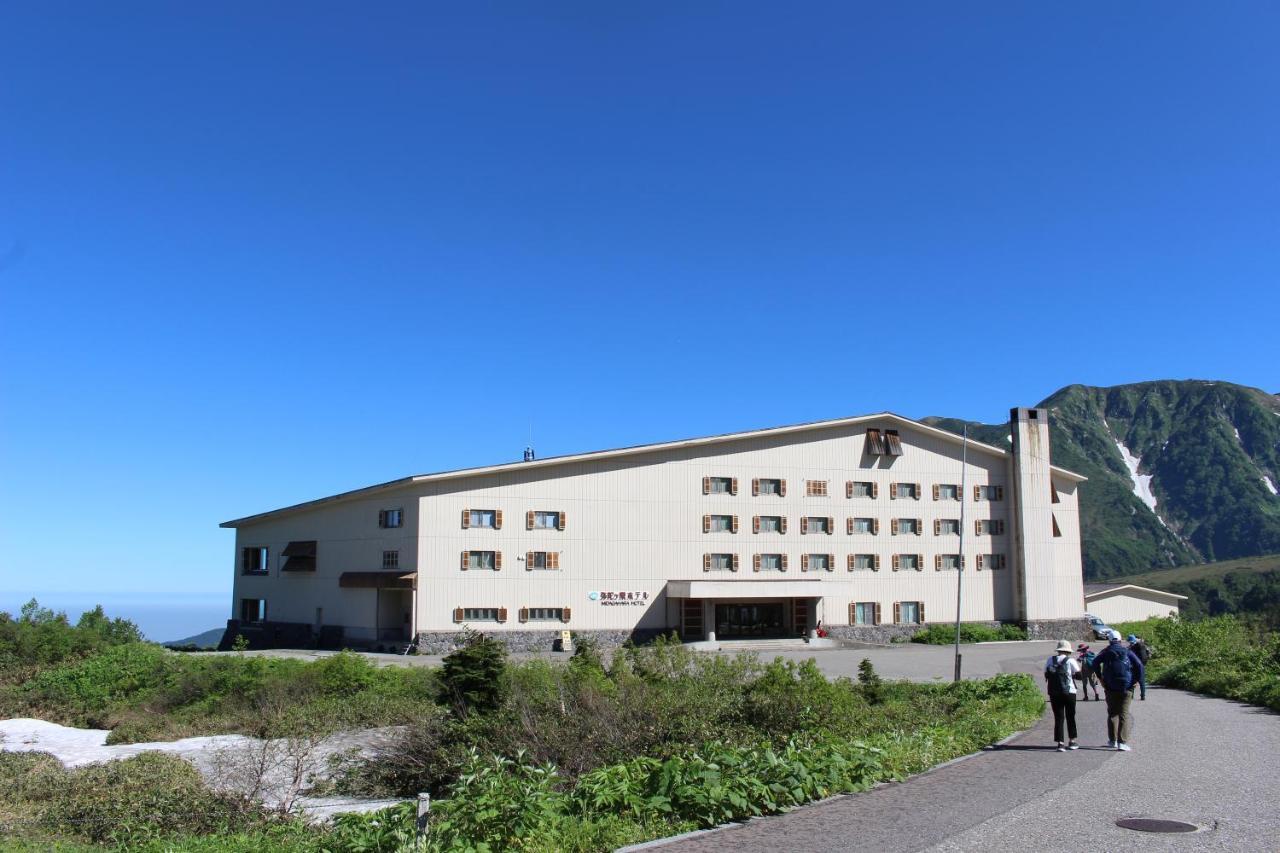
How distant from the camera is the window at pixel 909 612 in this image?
48.9 m

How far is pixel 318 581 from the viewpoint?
4400 centimetres

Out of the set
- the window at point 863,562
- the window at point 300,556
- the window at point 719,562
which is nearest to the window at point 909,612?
the window at point 863,562

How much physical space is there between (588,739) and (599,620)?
30573 millimetres

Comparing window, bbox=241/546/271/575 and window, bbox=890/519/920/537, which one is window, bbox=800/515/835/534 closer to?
window, bbox=890/519/920/537

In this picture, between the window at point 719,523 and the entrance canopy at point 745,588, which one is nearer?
the entrance canopy at point 745,588

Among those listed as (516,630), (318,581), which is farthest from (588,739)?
(318,581)

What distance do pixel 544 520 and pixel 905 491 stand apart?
19050mm

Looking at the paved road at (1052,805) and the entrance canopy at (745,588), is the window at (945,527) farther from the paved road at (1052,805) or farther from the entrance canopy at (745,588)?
the paved road at (1052,805)

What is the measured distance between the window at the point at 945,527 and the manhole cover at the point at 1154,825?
139ft

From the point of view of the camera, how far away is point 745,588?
44.8 metres

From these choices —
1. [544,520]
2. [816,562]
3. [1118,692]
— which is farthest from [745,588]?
[1118,692]

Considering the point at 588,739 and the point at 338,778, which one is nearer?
the point at 588,739

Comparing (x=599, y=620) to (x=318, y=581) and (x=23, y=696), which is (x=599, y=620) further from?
(x=23, y=696)

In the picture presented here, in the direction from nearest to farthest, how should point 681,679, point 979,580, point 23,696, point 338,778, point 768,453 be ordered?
point 338,778
point 681,679
point 23,696
point 768,453
point 979,580
